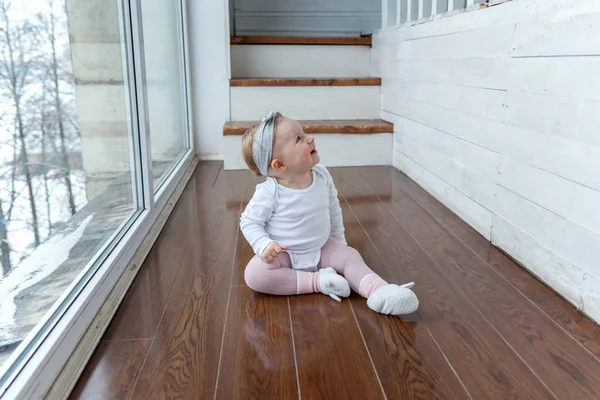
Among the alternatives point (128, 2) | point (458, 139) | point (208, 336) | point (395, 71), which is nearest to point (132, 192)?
point (128, 2)

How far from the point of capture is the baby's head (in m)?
1.31

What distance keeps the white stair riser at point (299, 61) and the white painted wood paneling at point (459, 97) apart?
58 centimetres

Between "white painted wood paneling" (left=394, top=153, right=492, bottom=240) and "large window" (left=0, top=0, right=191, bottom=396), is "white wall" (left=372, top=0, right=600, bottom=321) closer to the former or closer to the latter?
"white painted wood paneling" (left=394, top=153, right=492, bottom=240)

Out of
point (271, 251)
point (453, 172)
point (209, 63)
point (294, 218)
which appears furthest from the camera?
point (209, 63)

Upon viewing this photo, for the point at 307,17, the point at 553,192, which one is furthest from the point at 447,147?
the point at 307,17

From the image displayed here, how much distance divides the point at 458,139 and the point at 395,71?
2.79 feet

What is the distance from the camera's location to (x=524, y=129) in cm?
147

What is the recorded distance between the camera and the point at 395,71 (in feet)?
8.80

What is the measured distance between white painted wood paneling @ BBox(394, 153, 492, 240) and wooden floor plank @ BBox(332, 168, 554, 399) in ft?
0.78

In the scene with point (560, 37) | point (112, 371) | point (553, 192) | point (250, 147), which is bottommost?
point (112, 371)

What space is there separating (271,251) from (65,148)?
1.61ft

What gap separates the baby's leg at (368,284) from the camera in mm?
1188

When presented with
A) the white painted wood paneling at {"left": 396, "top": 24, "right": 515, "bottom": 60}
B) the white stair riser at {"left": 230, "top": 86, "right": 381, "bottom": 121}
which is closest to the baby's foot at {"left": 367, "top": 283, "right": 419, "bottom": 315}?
the white painted wood paneling at {"left": 396, "top": 24, "right": 515, "bottom": 60}

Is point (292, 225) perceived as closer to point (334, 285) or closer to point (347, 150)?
point (334, 285)
